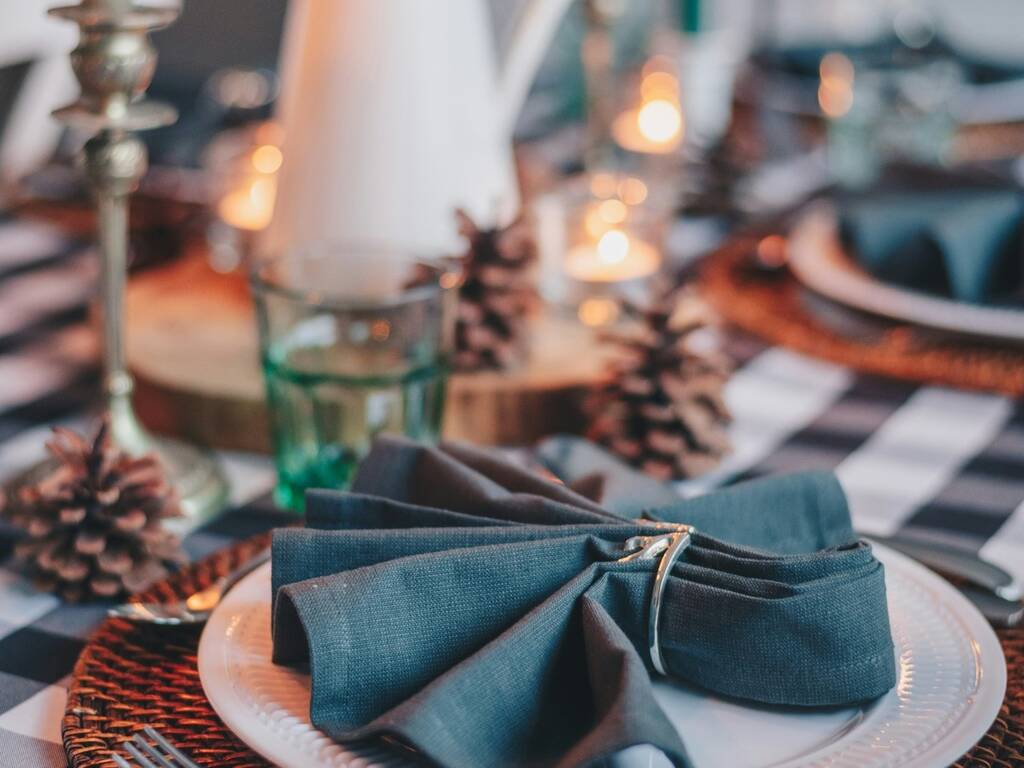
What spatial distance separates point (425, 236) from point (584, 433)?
0.52 feet

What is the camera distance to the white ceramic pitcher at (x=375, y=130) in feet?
2.41

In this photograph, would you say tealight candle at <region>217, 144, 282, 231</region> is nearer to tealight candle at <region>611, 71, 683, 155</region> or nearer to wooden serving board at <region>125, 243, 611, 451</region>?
wooden serving board at <region>125, 243, 611, 451</region>

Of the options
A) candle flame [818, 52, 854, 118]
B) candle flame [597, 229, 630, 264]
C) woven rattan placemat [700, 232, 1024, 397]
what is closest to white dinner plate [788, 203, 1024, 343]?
woven rattan placemat [700, 232, 1024, 397]

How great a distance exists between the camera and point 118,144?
0.57m

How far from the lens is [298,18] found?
0.78m

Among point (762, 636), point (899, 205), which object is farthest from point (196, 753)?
point (899, 205)

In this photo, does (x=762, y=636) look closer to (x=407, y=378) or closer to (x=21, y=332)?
(x=407, y=378)

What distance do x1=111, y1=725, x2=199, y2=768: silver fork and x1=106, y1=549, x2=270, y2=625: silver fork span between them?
78mm

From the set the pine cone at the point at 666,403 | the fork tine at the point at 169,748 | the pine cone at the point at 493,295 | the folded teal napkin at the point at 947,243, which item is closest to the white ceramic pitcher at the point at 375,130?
the pine cone at the point at 493,295

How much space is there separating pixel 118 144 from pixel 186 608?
0.23 m

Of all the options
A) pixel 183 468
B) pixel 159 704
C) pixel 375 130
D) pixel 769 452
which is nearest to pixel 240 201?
pixel 375 130

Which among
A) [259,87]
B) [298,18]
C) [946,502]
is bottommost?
[946,502]

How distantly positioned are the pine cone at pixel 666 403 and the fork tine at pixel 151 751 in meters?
0.32

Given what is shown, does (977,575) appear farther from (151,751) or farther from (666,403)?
(151,751)
